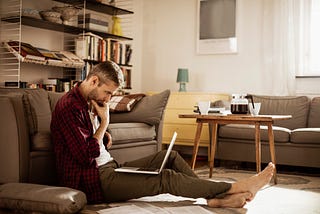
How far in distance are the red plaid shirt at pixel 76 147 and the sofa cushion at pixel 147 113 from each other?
1350 mm

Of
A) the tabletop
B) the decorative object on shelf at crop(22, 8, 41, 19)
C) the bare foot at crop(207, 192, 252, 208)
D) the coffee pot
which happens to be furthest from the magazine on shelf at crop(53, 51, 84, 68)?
the bare foot at crop(207, 192, 252, 208)

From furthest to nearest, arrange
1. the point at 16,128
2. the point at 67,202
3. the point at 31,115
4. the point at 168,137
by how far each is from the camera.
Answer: the point at 168,137 → the point at 31,115 → the point at 16,128 → the point at 67,202

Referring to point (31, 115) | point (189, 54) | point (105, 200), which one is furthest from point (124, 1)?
point (105, 200)

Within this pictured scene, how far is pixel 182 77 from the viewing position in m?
5.60

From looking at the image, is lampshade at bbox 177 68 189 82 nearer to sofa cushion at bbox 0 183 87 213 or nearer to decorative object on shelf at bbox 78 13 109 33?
decorative object on shelf at bbox 78 13 109 33

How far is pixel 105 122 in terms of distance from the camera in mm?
2568

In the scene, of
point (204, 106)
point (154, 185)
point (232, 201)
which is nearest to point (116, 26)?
point (204, 106)

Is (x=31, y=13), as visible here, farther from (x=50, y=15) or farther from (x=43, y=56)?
(x=43, y=56)

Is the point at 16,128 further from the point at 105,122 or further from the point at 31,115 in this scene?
the point at 105,122

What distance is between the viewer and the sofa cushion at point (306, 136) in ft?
13.5

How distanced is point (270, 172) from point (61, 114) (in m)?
1.20

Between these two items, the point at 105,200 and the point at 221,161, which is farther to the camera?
the point at 221,161

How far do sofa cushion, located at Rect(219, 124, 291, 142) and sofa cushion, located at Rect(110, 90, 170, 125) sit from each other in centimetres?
90

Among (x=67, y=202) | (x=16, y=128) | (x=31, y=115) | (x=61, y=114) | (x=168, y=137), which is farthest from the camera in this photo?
(x=168, y=137)
